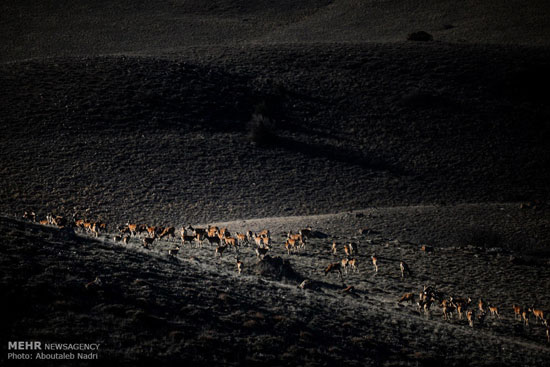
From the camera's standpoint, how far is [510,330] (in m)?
13.8

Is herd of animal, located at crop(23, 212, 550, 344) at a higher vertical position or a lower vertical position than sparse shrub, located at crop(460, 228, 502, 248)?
higher

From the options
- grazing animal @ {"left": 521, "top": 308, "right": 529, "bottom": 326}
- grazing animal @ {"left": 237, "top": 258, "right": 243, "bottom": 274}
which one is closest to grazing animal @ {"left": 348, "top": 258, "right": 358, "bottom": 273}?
grazing animal @ {"left": 237, "top": 258, "right": 243, "bottom": 274}

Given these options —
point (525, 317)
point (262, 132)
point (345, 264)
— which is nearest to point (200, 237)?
point (345, 264)

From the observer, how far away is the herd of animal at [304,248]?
47.7 feet

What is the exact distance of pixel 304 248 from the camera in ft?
70.6

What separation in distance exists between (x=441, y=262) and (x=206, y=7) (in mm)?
103224

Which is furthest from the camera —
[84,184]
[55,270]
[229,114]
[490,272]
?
[229,114]

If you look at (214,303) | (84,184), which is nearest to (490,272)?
(214,303)

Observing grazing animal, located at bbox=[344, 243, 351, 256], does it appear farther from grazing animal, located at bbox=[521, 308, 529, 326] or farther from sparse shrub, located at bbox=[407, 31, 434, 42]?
sparse shrub, located at bbox=[407, 31, 434, 42]

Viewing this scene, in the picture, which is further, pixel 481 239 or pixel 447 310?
pixel 481 239

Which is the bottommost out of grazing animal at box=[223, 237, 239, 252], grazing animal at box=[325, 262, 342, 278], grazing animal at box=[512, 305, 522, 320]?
grazing animal at box=[512, 305, 522, 320]

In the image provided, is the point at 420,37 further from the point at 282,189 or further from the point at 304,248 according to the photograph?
the point at 304,248

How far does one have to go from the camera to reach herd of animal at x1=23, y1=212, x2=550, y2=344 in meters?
14.5

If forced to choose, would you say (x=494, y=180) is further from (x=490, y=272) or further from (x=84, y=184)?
(x=84, y=184)
